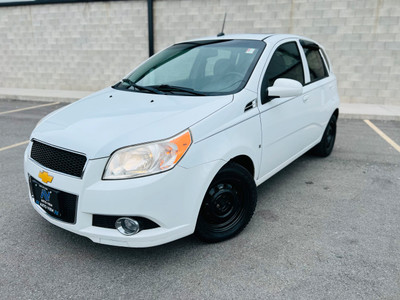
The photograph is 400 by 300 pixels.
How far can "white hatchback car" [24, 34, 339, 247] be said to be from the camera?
231 centimetres

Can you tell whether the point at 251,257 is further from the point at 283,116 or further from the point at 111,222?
the point at 283,116

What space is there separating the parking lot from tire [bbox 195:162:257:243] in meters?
0.12

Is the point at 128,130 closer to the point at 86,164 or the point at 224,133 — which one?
the point at 86,164

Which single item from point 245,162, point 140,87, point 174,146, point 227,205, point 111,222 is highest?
point 140,87

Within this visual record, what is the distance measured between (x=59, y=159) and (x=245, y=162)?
4.90 ft

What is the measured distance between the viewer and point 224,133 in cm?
267

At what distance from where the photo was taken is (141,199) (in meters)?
2.26

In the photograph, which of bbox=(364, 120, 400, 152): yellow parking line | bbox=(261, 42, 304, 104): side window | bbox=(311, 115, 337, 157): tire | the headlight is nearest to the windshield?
bbox=(261, 42, 304, 104): side window

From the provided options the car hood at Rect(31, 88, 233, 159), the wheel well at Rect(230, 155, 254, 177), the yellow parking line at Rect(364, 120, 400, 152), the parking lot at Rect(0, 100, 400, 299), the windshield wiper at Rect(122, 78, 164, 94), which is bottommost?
the yellow parking line at Rect(364, 120, 400, 152)

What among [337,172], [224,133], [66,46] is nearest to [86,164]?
[224,133]

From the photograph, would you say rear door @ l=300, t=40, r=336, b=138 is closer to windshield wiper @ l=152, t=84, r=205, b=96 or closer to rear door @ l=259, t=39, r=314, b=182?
rear door @ l=259, t=39, r=314, b=182

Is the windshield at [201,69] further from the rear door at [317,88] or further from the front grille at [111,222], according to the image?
the front grille at [111,222]

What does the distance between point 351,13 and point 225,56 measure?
22.3 feet

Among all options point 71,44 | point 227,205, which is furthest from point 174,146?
point 71,44
